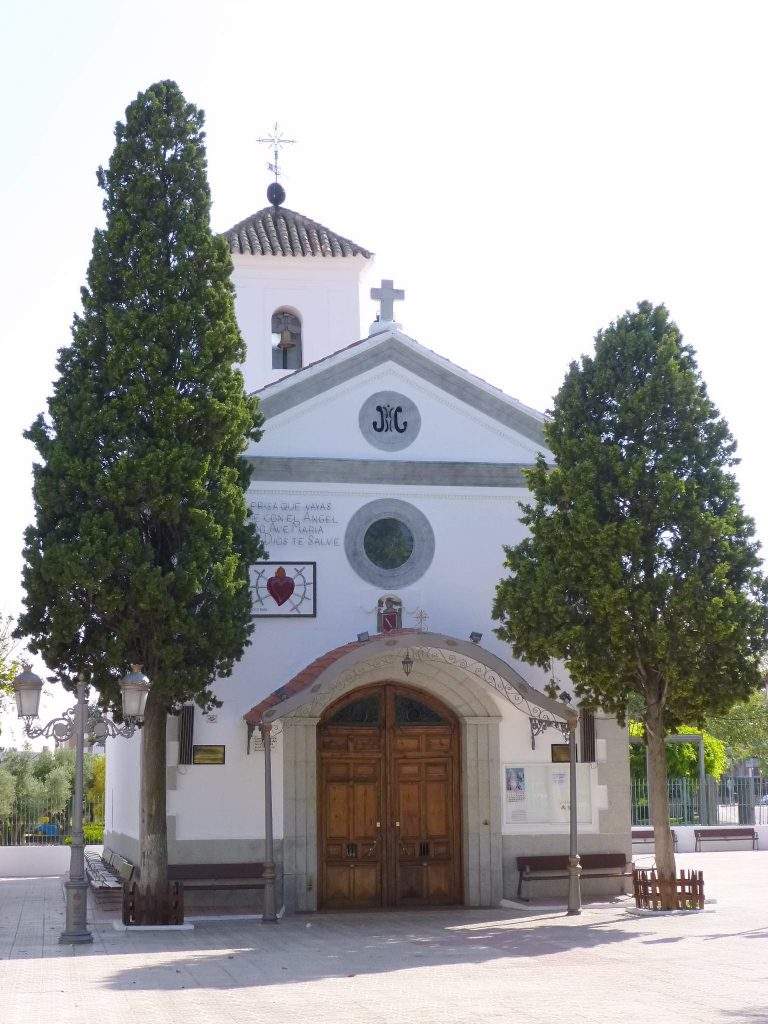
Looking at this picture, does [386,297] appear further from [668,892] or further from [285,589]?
[668,892]

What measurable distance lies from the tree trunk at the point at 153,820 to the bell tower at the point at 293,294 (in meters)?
11.5

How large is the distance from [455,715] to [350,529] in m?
3.22

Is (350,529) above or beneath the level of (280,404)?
beneath

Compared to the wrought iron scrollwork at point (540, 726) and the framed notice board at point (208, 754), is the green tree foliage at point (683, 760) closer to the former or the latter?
the wrought iron scrollwork at point (540, 726)

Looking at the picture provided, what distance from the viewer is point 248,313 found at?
27703 millimetres

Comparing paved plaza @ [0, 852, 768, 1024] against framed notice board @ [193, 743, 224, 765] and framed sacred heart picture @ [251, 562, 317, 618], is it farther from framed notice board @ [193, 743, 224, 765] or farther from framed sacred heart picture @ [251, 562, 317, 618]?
framed sacred heart picture @ [251, 562, 317, 618]

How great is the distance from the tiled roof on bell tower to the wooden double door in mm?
12363

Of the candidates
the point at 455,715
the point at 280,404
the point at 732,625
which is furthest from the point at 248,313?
the point at 732,625

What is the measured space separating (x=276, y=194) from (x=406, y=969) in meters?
21.8

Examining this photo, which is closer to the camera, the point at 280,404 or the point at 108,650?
the point at 108,650

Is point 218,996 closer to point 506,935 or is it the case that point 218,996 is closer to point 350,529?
point 506,935

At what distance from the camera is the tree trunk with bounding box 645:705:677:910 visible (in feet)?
56.1

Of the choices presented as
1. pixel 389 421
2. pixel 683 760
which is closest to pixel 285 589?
pixel 389 421

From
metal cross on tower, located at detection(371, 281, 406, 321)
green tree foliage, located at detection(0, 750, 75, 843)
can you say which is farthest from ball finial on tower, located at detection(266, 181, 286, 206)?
green tree foliage, located at detection(0, 750, 75, 843)
